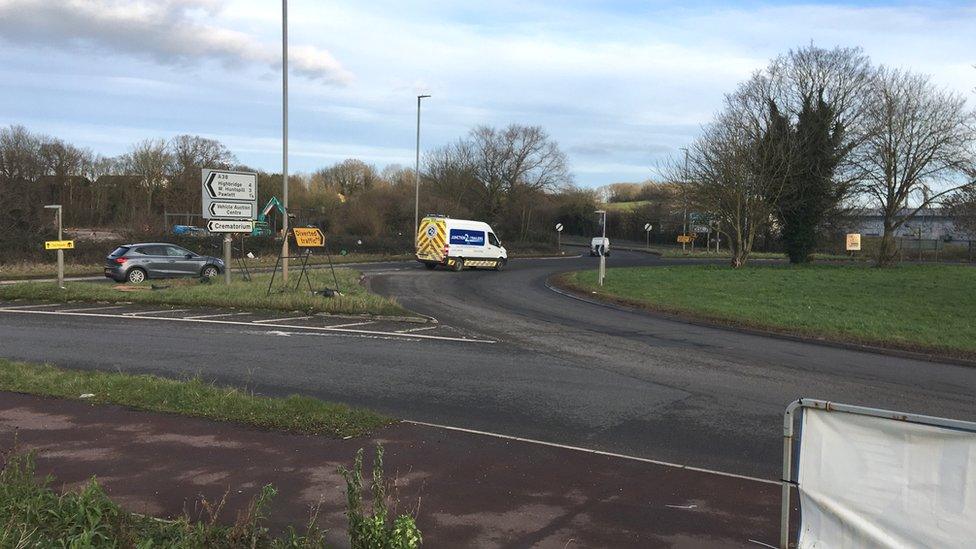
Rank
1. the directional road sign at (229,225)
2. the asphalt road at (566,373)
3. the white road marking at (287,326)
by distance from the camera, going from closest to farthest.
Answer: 1. the asphalt road at (566,373)
2. the white road marking at (287,326)
3. the directional road sign at (229,225)

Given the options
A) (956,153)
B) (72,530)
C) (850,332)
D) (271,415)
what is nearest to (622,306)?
(850,332)

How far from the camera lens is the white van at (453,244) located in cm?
3466

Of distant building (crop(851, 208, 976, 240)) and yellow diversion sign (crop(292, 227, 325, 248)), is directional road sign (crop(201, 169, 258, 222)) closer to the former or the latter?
yellow diversion sign (crop(292, 227, 325, 248))

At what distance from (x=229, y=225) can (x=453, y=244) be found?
1589 cm

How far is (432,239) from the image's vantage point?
3484 centimetres

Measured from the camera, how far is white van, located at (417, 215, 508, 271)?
3466cm

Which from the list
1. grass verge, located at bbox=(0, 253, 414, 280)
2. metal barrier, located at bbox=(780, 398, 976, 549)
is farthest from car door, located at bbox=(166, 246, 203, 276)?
metal barrier, located at bbox=(780, 398, 976, 549)

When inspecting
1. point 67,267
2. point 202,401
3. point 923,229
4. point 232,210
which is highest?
point 923,229

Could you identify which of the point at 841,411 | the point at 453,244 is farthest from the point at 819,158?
the point at 841,411

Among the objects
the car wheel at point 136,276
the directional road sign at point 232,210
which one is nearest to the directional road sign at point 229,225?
the directional road sign at point 232,210

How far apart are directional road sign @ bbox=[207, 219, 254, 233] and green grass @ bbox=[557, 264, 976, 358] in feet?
36.9

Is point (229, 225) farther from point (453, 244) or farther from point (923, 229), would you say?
point (923, 229)

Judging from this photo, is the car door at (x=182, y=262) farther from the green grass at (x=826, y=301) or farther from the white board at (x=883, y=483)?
the white board at (x=883, y=483)

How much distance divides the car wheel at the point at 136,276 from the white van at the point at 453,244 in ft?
44.5
